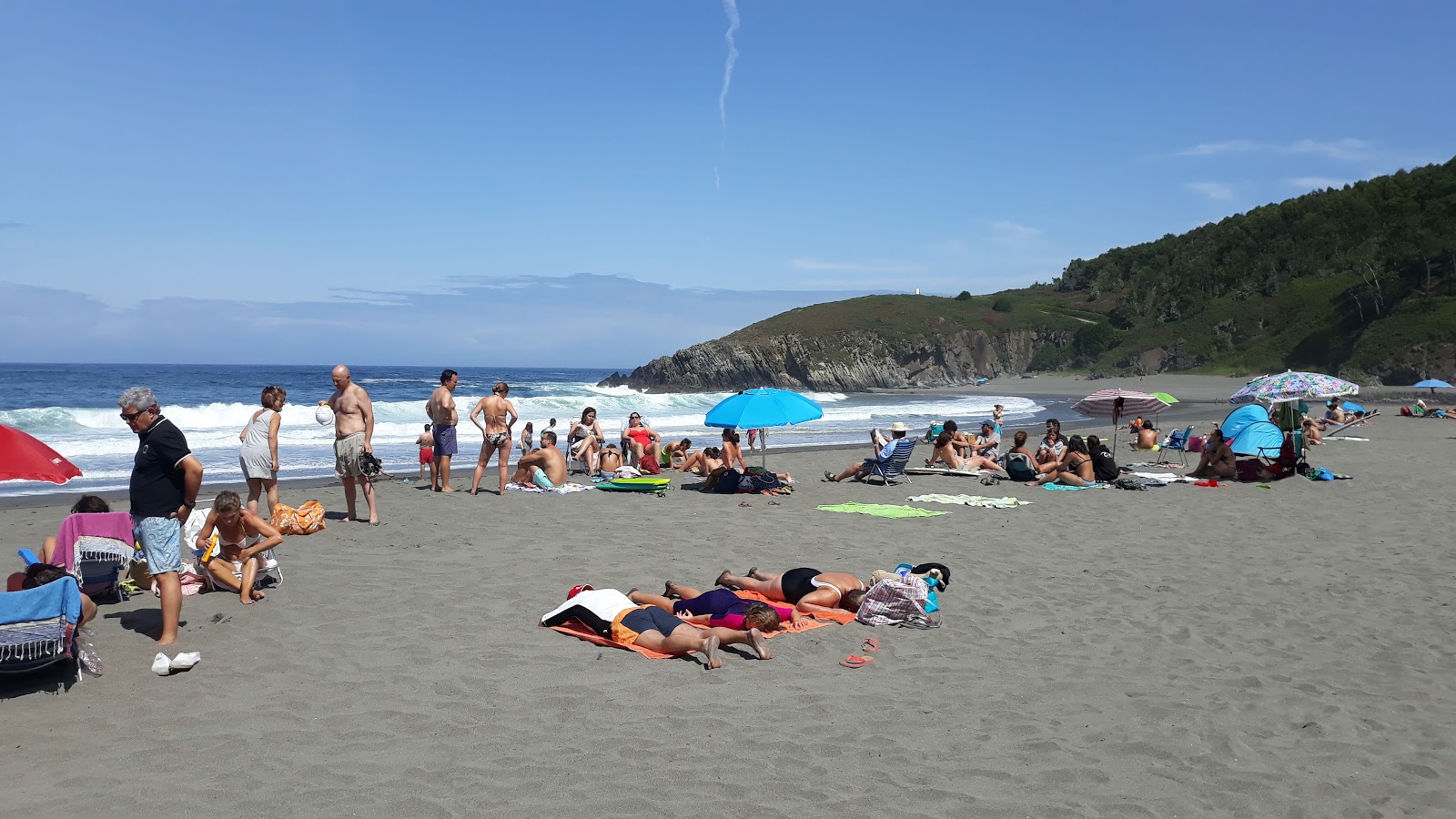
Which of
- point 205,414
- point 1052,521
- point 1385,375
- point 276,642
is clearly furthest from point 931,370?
point 276,642

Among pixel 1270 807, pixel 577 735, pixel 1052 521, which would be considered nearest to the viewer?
pixel 1270 807

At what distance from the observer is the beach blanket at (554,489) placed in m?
12.0

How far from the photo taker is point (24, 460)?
4.96m

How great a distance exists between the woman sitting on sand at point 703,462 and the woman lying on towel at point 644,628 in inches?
278

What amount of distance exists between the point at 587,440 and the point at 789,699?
968cm

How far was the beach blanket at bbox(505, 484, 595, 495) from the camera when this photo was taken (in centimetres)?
1205

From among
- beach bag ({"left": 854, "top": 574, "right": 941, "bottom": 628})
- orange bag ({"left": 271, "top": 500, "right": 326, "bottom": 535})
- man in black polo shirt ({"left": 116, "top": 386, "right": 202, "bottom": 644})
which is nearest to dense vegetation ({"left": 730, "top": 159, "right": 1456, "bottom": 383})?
beach bag ({"left": 854, "top": 574, "right": 941, "bottom": 628})

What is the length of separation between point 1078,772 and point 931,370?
74064 millimetres

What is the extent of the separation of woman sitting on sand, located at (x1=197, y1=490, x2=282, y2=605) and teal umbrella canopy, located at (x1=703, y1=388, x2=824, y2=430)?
613 cm

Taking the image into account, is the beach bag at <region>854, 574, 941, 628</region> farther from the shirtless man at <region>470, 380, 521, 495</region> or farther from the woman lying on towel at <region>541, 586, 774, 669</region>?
the shirtless man at <region>470, 380, 521, 495</region>

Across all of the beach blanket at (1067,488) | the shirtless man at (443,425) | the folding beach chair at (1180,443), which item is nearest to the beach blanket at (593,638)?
the shirtless man at (443,425)

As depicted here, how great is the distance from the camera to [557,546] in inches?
331

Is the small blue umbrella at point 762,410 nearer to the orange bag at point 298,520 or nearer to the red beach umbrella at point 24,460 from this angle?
the orange bag at point 298,520

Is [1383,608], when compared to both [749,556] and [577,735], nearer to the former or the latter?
[749,556]
